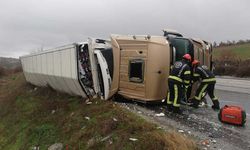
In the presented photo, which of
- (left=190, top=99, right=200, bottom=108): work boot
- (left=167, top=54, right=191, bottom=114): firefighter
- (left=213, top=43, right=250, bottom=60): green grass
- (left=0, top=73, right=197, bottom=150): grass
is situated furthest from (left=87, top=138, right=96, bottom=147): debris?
(left=213, top=43, right=250, bottom=60): green grass

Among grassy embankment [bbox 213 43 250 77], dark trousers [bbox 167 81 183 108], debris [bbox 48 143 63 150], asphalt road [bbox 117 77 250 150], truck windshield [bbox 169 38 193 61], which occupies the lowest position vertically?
grassy embankment [bbox 213 43 250 77]

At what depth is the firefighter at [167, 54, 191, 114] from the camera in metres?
8.12

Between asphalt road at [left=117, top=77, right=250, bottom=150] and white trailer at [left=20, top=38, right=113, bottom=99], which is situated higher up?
white trailer at [left=20, top=38, right=113, bottom=99]

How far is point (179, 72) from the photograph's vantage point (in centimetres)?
812

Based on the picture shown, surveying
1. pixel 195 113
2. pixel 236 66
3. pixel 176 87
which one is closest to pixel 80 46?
pixel 176 87

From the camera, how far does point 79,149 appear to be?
6.43 m

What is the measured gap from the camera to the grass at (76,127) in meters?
5.53

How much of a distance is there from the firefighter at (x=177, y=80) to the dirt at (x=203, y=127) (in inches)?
10.7

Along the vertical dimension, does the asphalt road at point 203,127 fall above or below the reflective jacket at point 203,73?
below

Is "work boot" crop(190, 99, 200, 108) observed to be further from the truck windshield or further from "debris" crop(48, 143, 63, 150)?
"debris" crop(48, 143, 63, 150)

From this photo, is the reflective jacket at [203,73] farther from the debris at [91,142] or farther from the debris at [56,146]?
the debris at [56,146]

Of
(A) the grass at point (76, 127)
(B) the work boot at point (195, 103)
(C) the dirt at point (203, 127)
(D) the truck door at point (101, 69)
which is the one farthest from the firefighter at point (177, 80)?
(D) the truck door at point (101, 69)

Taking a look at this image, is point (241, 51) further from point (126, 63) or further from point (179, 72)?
point (179, 72)

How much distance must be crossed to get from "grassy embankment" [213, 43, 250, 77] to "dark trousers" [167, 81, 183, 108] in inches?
1065
